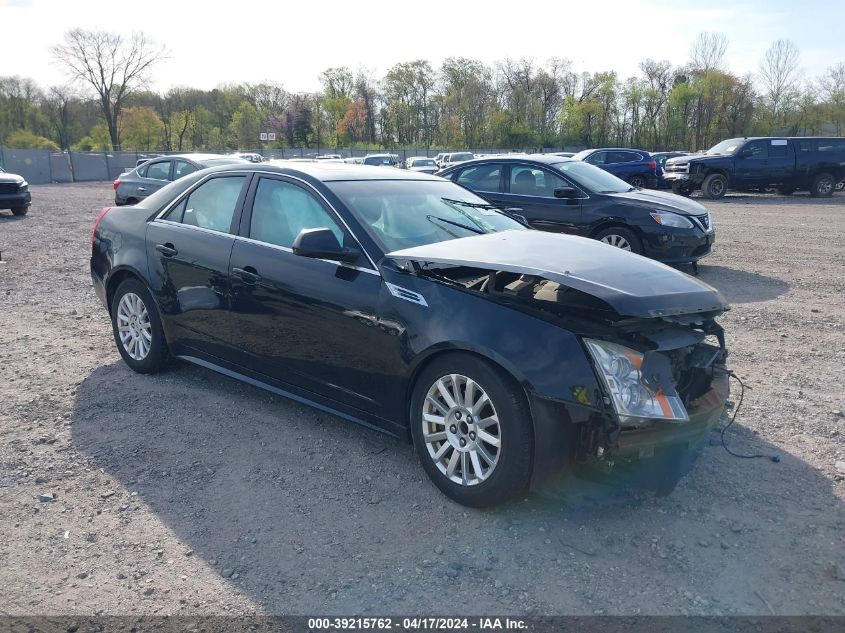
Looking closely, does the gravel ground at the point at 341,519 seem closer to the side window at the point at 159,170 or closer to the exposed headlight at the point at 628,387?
the exposed headlight at the point at 628,387

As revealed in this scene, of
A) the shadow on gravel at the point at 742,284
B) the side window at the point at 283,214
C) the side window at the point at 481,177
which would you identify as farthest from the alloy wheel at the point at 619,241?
the side window at the point at 283,214

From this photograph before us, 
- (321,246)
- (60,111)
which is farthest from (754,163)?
(60,111)

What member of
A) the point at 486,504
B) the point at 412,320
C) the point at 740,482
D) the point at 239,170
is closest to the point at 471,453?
the point at 486,504

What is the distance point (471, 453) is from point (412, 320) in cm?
76

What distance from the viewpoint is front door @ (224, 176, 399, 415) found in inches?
154

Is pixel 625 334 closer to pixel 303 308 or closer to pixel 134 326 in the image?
pixel 303 308

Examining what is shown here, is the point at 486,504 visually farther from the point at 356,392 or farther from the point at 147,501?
A: the point at 147,501

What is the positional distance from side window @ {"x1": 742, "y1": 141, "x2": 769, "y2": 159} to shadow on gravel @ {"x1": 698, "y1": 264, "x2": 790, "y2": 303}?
13.7 metres

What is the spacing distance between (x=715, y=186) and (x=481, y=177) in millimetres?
15455

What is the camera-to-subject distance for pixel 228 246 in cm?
475

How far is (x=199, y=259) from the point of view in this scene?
489 cm

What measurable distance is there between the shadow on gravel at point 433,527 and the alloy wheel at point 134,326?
3.19ft

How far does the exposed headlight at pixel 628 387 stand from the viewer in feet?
10.3

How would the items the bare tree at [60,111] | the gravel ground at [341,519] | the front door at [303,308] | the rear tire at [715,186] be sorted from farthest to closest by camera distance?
the bare tree at [60,111] → the rear tire at [715,186] → the front door at [303,308] → the gravel ground at [341,519]
